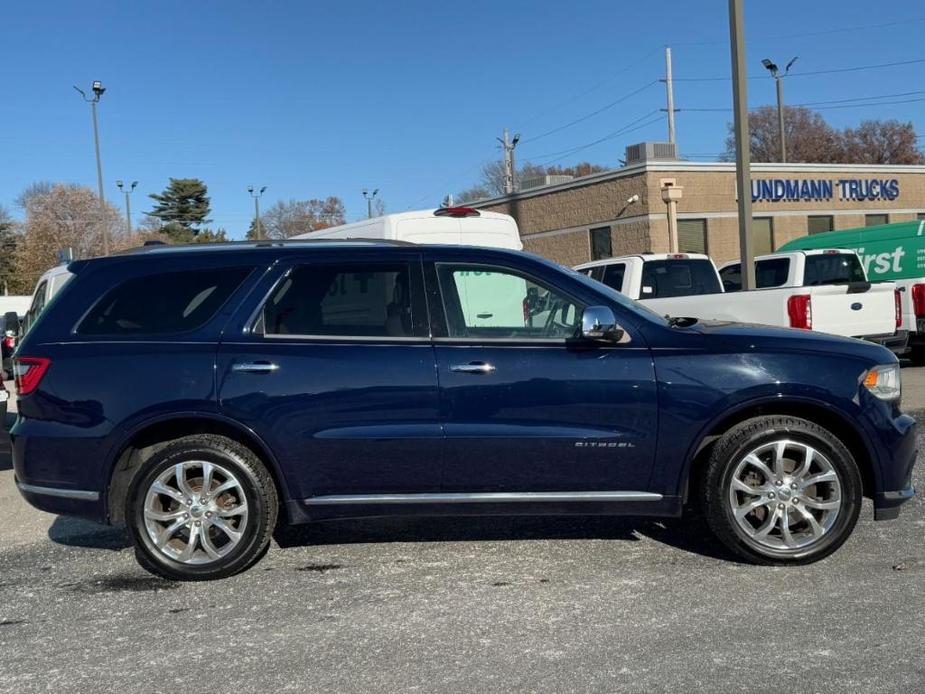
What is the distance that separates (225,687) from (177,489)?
1510 millimetres

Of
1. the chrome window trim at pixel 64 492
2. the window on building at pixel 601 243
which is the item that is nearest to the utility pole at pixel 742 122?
the chrome window trim at pixel 64 492

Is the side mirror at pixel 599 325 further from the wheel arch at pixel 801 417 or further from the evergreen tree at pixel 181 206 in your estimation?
the evergreen tree at pixel 181 206

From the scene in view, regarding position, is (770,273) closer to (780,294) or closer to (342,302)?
(780,294)

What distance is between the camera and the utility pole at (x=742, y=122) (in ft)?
38.7

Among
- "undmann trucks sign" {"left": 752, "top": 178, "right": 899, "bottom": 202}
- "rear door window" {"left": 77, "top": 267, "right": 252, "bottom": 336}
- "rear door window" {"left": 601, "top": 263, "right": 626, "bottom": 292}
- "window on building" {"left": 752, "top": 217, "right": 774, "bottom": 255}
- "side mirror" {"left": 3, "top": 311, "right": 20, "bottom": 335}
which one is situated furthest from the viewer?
"window on building" {"left": 752, "top": 217, "right": 774, "bottom": 255}

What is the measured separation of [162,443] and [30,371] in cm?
80

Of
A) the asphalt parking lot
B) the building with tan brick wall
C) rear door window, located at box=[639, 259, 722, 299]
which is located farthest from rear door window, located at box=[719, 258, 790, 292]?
the building with tan brick wall

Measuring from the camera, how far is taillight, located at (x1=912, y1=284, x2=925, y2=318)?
1316 cm

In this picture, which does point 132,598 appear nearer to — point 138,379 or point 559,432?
point 138,379

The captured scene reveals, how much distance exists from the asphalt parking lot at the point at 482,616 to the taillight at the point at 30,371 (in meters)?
1.11

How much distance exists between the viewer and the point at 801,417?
15.6 feet

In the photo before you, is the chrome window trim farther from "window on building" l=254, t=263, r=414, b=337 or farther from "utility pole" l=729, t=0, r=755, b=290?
"utility pole" l=729, t=0, r=755, b=290

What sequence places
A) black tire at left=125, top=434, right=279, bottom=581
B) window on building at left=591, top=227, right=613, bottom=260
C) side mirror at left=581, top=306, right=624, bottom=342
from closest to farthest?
side mirror at left=581, top=306, right=624, bottom=342, black tire at left=125, top=434, right=279, bottom=581, window on building at left=591, top=227, right=613, bottom=260

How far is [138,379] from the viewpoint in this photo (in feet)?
15.4
